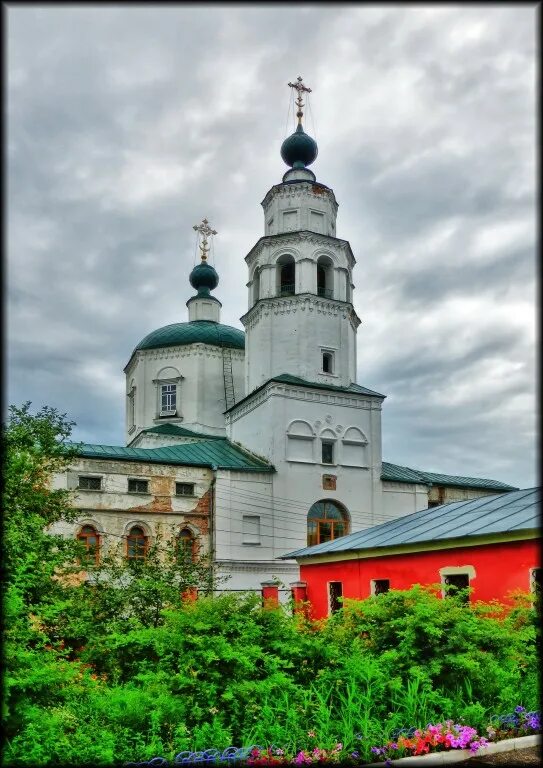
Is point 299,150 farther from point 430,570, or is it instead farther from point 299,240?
point 430,570

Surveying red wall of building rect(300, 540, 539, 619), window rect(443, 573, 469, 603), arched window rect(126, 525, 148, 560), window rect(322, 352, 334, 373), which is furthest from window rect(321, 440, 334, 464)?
window rect(443, 573, 469, 603)

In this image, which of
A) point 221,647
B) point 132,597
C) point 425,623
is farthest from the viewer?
point 132,597

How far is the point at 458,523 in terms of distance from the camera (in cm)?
1680

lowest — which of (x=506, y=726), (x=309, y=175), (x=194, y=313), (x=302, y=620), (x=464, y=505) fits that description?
(x=506, y=726)

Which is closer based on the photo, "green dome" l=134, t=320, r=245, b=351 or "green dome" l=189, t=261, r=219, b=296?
"green dome" l=134, t=320, r=245, b=351

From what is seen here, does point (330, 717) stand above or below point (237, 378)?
below

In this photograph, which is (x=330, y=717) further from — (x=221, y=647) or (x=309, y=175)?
(x=309, y=175)

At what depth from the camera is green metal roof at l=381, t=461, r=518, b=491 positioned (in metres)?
34.6

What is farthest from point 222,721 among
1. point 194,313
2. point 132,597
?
point 194,313

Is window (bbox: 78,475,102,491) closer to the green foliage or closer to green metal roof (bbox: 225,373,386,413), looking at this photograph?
green metal roof (bbox: 225,373,386,413)

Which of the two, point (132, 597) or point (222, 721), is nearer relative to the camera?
point (222, 721)

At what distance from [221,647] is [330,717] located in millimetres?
1690

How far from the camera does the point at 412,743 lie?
8195mm

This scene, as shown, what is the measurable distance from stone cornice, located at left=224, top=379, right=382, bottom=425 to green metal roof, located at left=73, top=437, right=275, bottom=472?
95.3 inches
